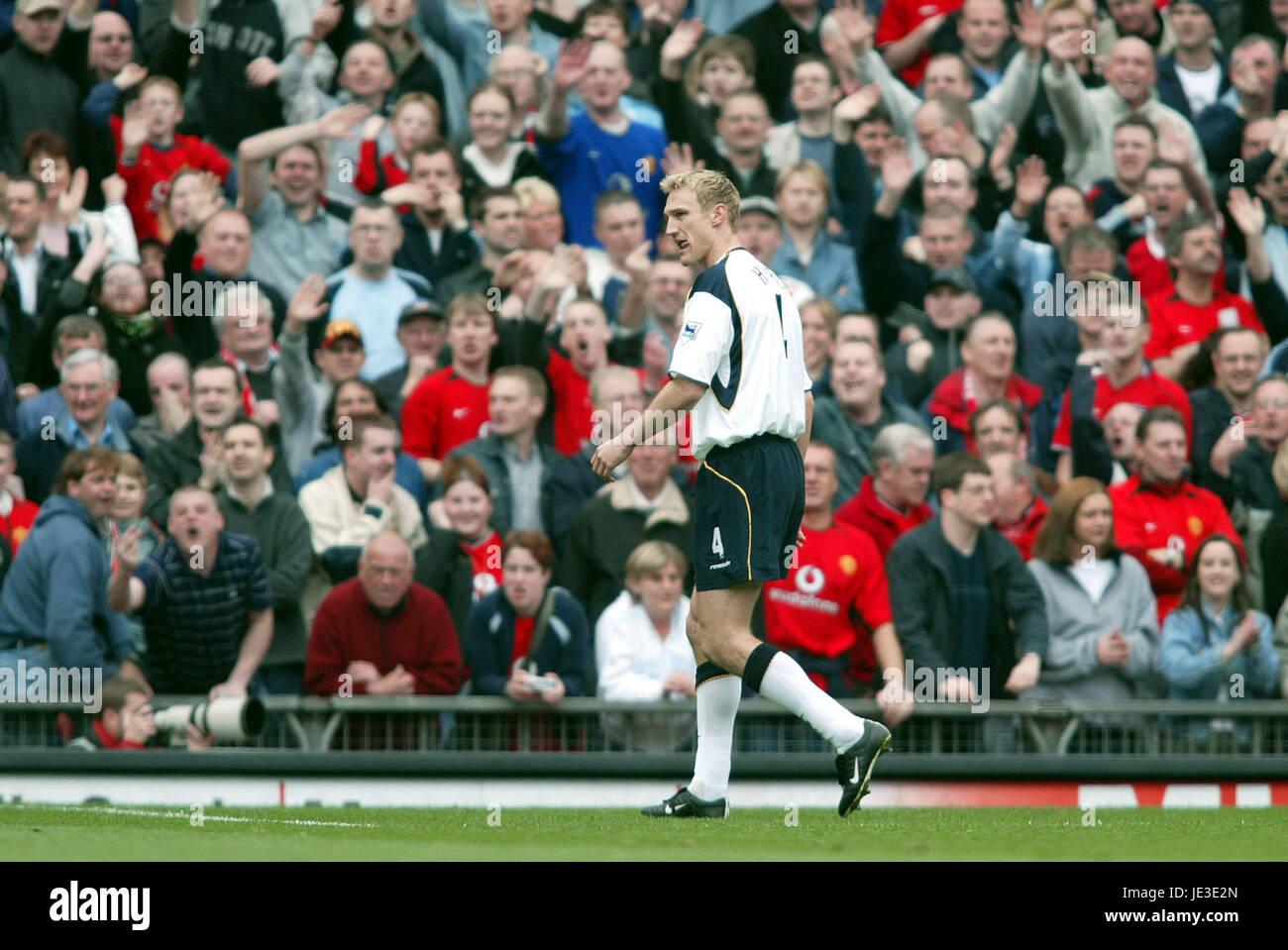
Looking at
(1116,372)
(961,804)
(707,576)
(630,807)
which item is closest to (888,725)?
(961,804)

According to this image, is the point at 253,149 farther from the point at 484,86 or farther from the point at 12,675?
the point at 12,675

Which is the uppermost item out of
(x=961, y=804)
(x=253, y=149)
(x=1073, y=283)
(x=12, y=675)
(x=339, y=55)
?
(x=339, y=55)

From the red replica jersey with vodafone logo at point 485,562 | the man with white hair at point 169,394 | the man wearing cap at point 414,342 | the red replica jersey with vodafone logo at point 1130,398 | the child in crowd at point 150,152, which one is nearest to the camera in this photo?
the red replica jersey with vodafone logo at point 485,562

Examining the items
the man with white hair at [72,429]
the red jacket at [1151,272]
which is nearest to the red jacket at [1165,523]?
the red jacket at [1151,272]

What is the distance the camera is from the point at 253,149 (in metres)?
12.7

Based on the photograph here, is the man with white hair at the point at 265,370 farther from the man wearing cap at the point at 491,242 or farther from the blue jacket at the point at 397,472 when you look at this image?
the man wearing cap at the point at 491,242

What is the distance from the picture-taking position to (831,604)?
10078 mm

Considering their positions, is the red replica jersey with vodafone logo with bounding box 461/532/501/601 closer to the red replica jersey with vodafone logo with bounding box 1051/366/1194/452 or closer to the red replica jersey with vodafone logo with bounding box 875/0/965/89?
the red replica jersey with vodafone logo with bounding box 1051/366/1194/452

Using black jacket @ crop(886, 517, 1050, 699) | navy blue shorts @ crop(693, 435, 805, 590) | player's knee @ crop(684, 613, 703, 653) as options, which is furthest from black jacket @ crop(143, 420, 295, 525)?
navy blue shorts @ crop(693, 435, 805, 590)

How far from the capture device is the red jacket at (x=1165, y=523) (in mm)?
10891

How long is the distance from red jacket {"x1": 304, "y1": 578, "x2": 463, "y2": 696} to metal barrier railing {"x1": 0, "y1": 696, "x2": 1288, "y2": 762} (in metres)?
0.95

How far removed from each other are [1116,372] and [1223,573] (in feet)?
6.58

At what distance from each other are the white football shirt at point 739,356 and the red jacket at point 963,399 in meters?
4.57

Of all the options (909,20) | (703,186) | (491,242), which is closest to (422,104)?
(491,242)
